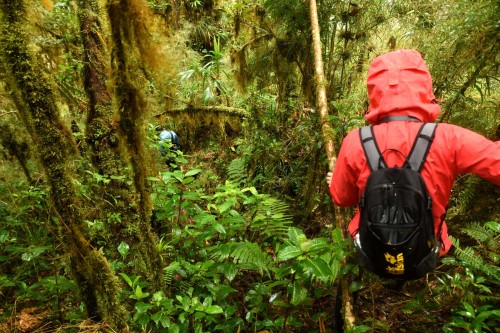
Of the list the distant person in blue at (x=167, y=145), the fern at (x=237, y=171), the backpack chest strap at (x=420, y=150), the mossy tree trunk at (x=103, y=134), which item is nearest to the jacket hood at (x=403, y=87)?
the backpack chest strap at (x=420, y=150)

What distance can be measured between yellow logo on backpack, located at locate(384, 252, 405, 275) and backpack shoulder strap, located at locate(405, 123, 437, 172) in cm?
59

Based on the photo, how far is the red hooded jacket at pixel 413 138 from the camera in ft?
6.13

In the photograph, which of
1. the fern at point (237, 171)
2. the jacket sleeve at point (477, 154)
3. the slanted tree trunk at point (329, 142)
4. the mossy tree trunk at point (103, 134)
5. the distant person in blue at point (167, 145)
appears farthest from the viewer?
the fern at point (237, 171)

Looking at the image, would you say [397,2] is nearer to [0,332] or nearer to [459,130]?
[459,130]

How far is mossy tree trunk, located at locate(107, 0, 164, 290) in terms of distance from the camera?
2.04 m

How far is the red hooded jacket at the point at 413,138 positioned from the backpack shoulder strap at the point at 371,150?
1.3 inches

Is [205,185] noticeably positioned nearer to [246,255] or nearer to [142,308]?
[246,255]

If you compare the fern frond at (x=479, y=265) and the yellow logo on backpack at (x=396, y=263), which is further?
the fern frond at (x=479, y=265)

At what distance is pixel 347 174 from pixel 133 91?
1.73 m

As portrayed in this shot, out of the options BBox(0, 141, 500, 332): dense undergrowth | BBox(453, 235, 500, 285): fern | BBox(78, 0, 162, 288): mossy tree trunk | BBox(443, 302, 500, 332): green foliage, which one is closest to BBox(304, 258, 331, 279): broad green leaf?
BBox(0, 141, 500, 332): dense undergrowth

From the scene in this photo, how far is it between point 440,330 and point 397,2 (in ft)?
17.1

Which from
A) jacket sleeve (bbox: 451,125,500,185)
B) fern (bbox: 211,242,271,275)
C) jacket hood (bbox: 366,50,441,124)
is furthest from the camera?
fern (bbox: 211,242,271,275)

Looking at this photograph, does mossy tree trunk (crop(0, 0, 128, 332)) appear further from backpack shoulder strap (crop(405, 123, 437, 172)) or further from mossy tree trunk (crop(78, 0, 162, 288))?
backpack shoulder strap (crop(405, 123, 437, 172))

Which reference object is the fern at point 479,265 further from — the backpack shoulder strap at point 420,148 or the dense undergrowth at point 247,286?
the backpack shoulder strap at point 420,148
